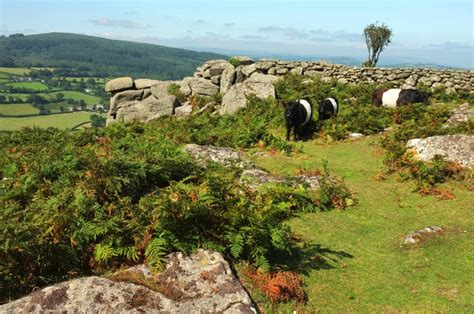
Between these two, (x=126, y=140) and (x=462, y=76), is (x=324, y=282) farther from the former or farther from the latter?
(x=462, y=76)

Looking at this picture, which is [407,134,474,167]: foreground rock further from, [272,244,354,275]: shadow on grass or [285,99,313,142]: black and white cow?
[272,244,354,275]: shadow on grass

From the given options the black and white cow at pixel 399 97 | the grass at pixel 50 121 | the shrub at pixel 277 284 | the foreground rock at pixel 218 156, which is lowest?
the grass at pixel 50 121

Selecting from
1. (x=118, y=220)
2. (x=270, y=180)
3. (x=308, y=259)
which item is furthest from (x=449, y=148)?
(x=118, y=220)

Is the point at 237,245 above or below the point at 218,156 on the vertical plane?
below

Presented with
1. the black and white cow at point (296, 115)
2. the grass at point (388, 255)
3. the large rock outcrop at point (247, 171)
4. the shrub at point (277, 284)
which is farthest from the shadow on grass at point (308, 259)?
the black and white cow at point (296, 115)

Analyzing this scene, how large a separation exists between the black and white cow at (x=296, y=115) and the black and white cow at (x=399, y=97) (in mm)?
5674

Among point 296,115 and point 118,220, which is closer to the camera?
point 118,220

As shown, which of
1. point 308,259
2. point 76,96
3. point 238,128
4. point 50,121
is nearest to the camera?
point 308,259

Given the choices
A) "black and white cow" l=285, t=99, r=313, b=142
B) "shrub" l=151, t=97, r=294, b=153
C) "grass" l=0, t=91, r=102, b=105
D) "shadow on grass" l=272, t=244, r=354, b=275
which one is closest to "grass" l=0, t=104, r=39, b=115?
"grass" l=0, t=91, r=102, b=105

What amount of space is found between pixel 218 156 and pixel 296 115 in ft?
23.8

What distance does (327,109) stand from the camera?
23688 millimetres

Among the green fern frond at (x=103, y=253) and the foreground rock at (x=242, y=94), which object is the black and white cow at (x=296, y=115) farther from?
the green fern frond at (x=103, y=253)

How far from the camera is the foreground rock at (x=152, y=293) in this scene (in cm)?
666

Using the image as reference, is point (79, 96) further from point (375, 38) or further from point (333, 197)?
point (333, 197)
